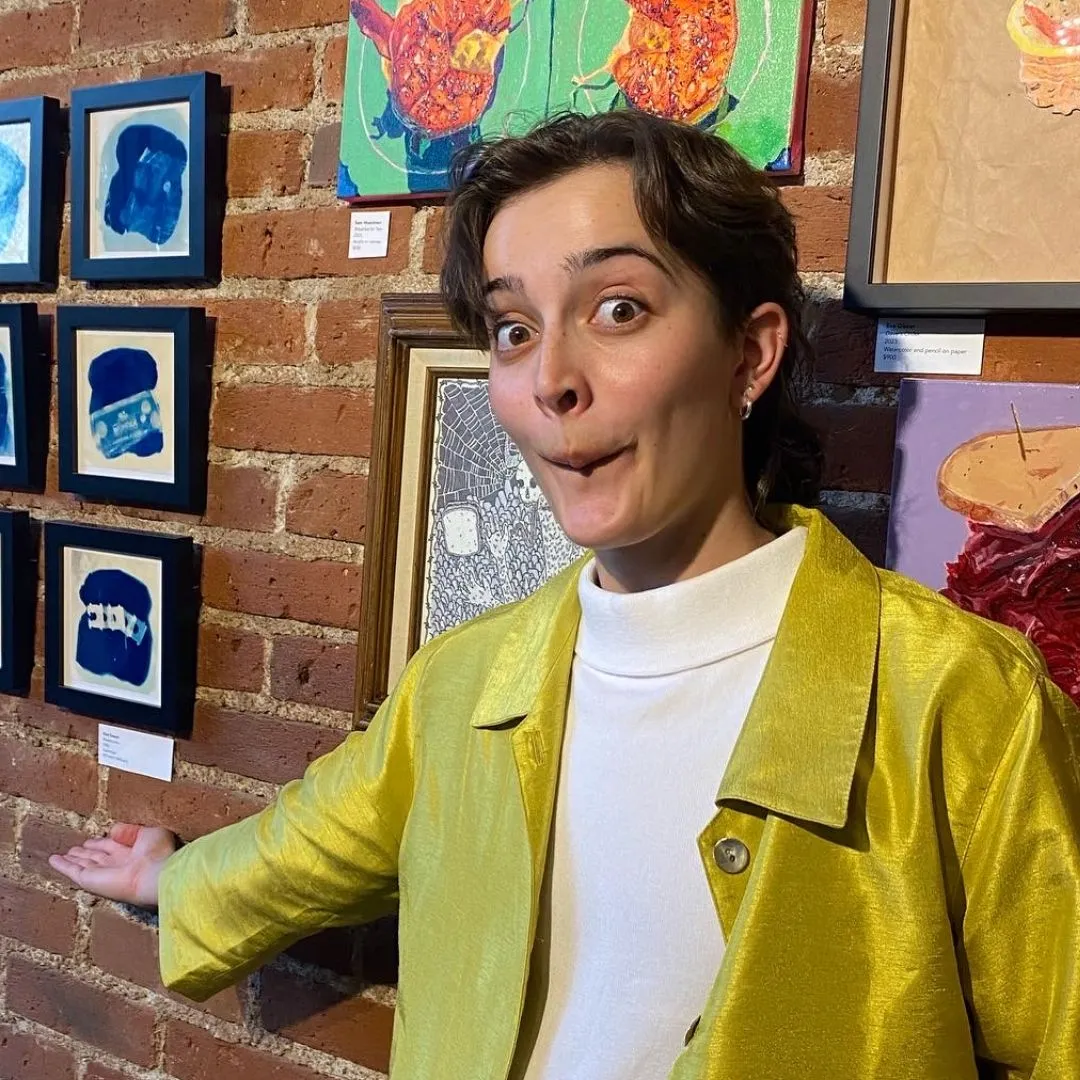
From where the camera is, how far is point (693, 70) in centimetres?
109

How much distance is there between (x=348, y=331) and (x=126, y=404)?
0.33 meters

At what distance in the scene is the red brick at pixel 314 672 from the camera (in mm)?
1332

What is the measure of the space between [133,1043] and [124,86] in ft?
3.94

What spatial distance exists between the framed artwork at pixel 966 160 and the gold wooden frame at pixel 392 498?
1.55 feet

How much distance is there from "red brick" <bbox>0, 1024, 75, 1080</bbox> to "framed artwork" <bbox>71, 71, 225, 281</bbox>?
103cm

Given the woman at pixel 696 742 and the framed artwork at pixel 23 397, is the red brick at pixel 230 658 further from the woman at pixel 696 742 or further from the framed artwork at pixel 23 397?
the woman at pixel 696 742

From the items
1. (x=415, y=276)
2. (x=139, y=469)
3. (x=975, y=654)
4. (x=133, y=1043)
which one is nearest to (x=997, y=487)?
(x=975, y=654)

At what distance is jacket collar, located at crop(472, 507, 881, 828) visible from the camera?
74cm

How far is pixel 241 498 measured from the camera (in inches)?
55.7

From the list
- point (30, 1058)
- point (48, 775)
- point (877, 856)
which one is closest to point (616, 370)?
point (877, 856)

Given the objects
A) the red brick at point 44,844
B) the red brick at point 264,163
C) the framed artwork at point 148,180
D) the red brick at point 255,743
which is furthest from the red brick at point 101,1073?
the red brick at point 264,163

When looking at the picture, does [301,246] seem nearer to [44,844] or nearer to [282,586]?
[282,586]

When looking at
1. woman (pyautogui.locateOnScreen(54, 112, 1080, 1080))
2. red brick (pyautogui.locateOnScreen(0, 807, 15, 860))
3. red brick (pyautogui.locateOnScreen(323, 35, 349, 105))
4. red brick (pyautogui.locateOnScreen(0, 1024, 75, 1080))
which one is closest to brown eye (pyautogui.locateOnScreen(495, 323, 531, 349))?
woman (pyautogui.locateOnScreen(54, 112, 1080, 1080))

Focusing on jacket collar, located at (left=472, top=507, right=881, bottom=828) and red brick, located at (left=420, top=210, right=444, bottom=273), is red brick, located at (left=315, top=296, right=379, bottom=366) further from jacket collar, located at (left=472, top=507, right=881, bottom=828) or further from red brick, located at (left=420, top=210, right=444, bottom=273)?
jacket collar, located at (left=472, top=507, right=881, bottom=828)
